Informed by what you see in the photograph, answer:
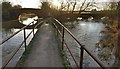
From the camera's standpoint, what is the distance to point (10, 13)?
1709 inches

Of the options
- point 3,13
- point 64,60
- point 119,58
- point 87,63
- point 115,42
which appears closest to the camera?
point 64,60

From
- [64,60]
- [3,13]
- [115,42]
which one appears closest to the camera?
[64,60]

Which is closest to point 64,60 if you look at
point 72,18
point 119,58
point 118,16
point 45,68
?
point 45,68

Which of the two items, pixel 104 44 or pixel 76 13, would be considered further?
pixel 76 13

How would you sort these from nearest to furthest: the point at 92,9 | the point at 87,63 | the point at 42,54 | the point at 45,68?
1. the point at 45,68
2. the point at 42,54
3. the point at 87,63
4. the point at 92,9

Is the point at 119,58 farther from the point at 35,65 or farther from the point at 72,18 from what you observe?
the point at 72,18

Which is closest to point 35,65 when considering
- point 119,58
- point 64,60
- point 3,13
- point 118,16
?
point 64,60

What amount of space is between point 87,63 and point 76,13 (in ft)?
110

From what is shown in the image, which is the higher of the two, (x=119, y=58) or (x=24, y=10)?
(x=24, y=10)

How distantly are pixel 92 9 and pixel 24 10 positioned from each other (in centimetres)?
1584

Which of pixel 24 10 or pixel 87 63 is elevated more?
pixel 24 10

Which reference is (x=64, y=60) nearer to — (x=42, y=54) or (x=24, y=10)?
(x=42, y=54)

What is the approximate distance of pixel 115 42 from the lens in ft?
72.9

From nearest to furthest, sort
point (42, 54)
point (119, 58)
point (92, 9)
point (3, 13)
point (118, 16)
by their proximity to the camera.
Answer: point (42, 54), point (119, 58), point (118, 16), point (3, 13), point (92, 9)
